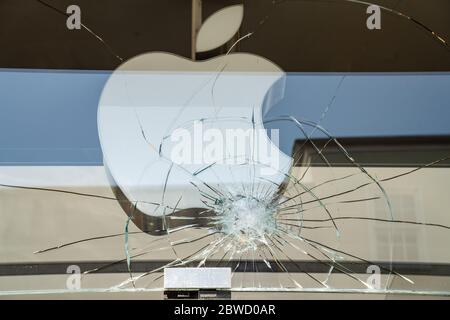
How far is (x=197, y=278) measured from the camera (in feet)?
6.17

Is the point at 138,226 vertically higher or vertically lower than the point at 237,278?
higher

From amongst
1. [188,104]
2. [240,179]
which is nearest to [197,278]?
[240,179]

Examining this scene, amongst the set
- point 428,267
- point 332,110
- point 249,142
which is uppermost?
point 332,110

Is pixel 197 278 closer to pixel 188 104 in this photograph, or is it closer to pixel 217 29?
pixel 188 104

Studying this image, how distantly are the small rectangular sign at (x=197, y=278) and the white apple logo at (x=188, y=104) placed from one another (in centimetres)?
23

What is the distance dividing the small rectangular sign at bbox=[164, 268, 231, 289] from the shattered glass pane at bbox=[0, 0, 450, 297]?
31 millimetres

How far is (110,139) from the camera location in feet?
6.55

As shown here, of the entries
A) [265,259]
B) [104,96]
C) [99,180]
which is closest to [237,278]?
[265,259]

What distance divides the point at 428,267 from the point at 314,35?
96 centimetres

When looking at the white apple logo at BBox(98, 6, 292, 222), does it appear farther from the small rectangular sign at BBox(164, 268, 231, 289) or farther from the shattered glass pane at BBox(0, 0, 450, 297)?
the small rectangular sign at BBox(164, 268, 231, 289)

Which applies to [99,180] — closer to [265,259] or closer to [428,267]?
[265,259]

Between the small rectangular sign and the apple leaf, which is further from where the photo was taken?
the apple leaf

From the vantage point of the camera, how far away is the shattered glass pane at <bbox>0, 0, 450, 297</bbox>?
195 cm

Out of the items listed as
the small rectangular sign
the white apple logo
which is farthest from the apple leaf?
the small rectangular sign
